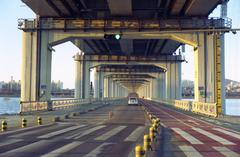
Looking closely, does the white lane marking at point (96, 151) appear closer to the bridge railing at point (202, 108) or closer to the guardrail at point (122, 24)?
the bridge railing at point (202, 108)

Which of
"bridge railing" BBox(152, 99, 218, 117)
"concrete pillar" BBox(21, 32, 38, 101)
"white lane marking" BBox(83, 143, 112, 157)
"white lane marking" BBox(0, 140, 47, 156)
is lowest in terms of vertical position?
"white lane marking" BBox(83, 143, 112, 157)

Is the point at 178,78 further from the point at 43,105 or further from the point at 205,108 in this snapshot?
the point at 43,105

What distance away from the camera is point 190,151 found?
15523 mm

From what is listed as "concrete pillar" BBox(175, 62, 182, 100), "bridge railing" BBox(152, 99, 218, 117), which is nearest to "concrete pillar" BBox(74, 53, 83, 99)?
"concrete pillar" BBox(175, 62, 182, 100)

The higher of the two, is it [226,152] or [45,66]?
[45,66]

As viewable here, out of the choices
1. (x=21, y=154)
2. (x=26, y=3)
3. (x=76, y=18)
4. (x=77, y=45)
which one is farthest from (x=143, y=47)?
(x=21, y=154)

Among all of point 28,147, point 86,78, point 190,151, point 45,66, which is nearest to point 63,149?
point 28,147

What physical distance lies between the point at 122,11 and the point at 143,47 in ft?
103

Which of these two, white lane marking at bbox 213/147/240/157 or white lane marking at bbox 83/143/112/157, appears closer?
white lane marking at bbox 83/143/112/157

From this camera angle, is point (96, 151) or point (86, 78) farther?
point (86, 78)

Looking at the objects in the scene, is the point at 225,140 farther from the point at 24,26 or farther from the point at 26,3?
the point at 24,26

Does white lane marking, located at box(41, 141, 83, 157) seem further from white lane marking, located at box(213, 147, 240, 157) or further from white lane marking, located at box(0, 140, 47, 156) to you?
white lane marking, located at box(213, 147, 240, 157)

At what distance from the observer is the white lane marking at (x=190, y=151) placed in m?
14.4

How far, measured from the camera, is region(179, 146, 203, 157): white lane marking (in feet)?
47.3
